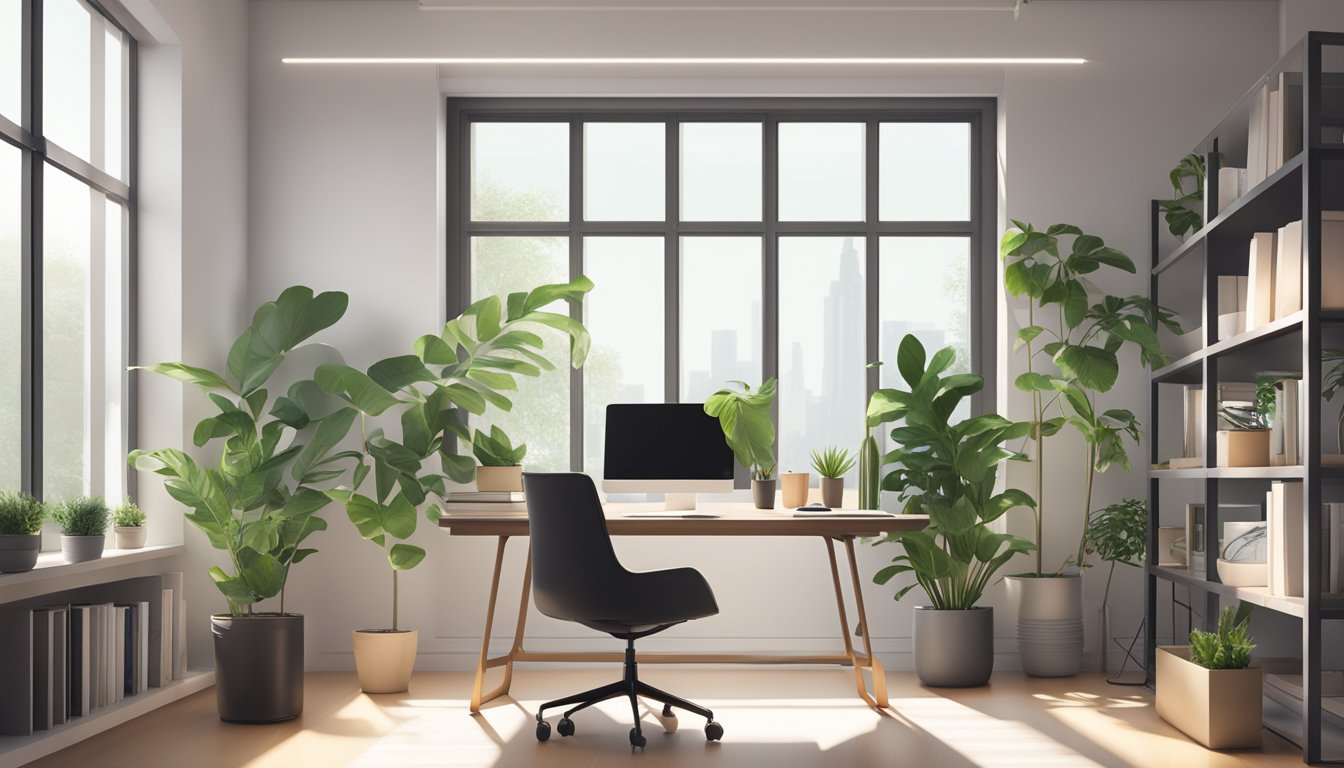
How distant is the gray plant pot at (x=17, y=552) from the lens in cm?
346

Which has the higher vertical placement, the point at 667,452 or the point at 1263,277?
the point at 1263,277

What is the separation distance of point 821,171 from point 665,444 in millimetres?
1872

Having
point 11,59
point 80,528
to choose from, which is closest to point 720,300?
point 80,528

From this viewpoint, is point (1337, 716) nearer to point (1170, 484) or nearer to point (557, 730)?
point (1170, 484)

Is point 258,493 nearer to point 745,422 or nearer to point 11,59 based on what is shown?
point 11,59

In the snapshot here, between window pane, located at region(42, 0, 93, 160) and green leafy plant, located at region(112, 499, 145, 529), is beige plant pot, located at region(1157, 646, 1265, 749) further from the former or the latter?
window pane, located at region(42, 0, 93, 160)

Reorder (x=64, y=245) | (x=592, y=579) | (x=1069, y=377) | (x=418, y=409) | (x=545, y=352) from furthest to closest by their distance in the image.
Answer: (x=545, y=352), (x=1069, y=377), (x=418, y=409), (x=64, y=245), (x=592, y=579)

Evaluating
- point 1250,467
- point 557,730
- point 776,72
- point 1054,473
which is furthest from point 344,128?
point 1250,467

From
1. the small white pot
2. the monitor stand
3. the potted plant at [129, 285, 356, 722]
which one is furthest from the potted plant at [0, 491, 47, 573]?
the monitor stand

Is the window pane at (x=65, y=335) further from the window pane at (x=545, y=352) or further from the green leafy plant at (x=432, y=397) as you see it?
the window pane at (x=545, y=352)

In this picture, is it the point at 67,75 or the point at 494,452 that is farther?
the point at 494,452

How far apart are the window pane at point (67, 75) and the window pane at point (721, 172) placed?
2.64m

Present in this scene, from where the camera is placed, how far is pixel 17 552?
A: 3486 mm

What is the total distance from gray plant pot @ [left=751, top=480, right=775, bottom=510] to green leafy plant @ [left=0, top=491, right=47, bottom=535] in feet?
8.30
